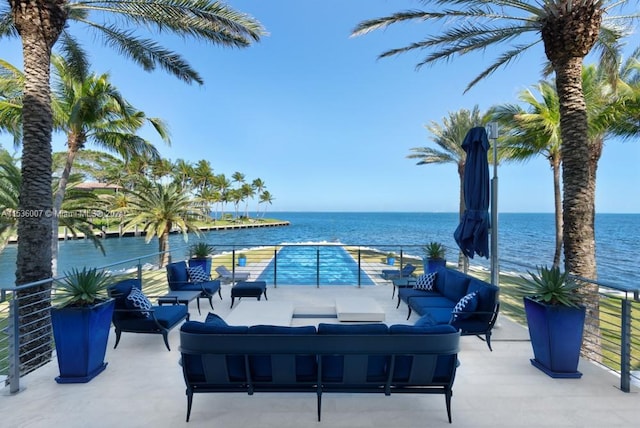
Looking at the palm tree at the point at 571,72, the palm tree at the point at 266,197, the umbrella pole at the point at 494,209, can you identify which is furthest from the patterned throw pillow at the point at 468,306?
the palm tree at the point at 266,197

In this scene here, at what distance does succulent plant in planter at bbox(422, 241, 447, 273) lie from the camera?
704 centimetres

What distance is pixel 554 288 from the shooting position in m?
3.24

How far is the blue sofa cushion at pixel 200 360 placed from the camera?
2.42m

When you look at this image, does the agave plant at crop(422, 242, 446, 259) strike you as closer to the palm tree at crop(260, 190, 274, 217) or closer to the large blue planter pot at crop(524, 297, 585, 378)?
the large blue planter pot at crop(524, 297, 585, 378)

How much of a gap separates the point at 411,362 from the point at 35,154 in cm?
561

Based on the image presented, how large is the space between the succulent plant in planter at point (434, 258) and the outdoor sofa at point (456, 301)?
1.06 metres

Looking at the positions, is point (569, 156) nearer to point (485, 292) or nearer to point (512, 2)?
point (485, 292)

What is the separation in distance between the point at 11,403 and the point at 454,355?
3.78 meters

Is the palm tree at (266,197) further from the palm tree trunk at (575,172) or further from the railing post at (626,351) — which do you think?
the railing post at (626,351)

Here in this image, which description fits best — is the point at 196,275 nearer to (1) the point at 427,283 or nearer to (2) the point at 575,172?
(1) the point at 427,283

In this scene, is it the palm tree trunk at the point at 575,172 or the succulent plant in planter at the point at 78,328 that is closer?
the succulent plant in planter at the point at 78,328

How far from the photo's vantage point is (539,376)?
3.25 m

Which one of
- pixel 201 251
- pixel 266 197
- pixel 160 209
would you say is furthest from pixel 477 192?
pixel 266 197

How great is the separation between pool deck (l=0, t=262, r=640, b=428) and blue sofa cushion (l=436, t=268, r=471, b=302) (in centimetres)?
136
